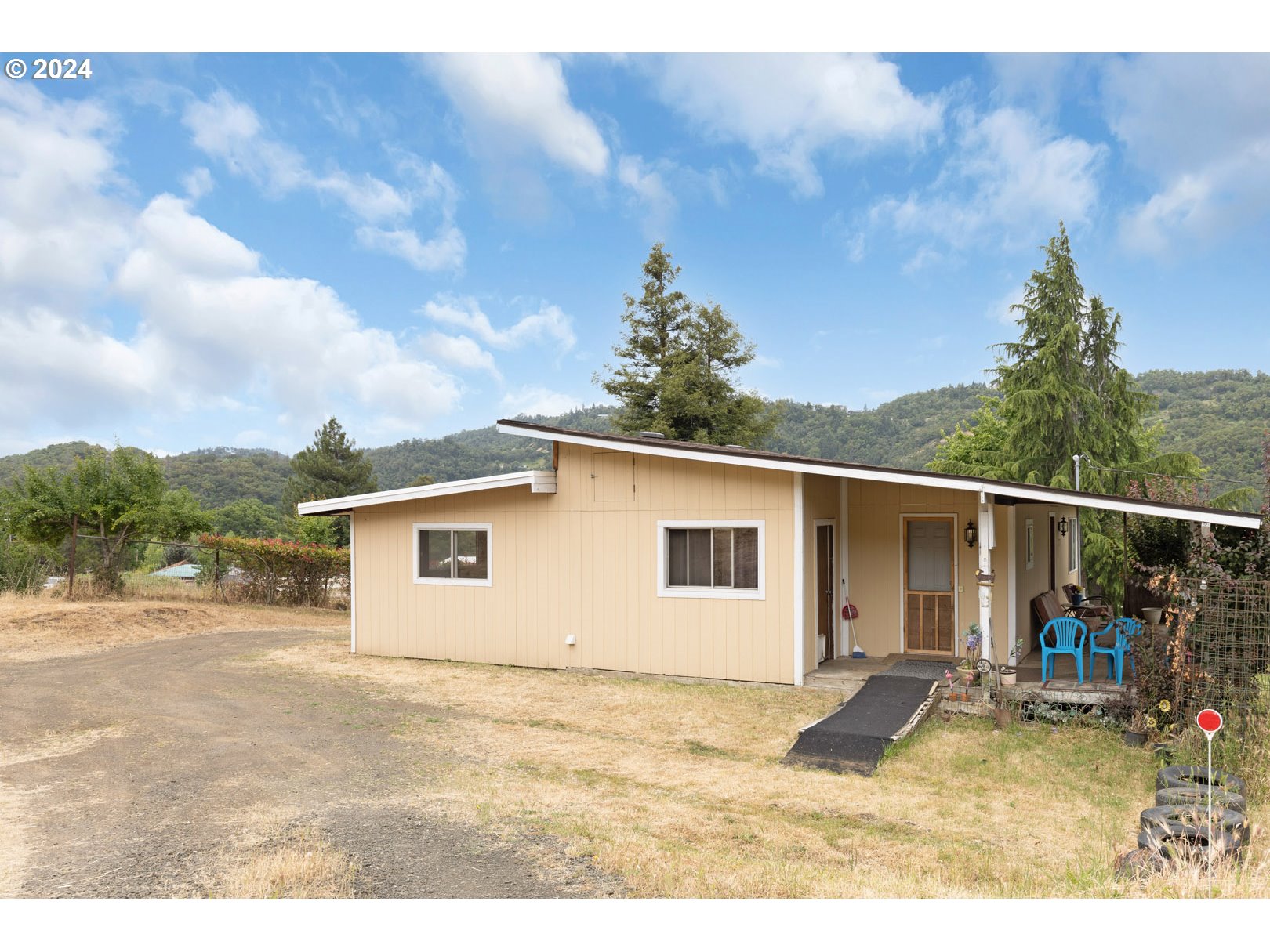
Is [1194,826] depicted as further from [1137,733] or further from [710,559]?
[710,559]

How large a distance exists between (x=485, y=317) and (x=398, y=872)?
48.2 meters

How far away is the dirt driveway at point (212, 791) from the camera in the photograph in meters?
4.18

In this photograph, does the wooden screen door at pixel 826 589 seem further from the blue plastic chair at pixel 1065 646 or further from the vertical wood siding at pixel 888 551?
the blue plastic chair at pixel 1065 646

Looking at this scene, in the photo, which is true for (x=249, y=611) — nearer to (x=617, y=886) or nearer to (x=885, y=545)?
(x=885, y=545)

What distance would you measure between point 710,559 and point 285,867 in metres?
6.49

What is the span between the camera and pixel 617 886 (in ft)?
13.2

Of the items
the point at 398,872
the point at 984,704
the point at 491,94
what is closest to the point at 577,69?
the point at 491,94

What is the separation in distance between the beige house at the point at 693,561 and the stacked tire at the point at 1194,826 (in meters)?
4.15

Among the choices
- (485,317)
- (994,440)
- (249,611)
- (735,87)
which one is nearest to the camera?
(249,611)

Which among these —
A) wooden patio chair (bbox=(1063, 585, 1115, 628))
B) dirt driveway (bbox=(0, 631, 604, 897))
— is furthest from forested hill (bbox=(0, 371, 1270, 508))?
dirt driveway (bbox=(0, 631, 604, 897))

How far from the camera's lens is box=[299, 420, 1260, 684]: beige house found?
9617mm

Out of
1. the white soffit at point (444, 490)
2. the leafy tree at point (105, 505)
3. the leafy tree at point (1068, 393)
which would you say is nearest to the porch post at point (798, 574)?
the white soffit at point (444, 490)

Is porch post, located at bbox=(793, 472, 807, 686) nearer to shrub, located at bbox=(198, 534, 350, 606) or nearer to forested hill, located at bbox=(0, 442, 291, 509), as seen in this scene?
shrub, located at bbox=(198, 534, 350, 606)
